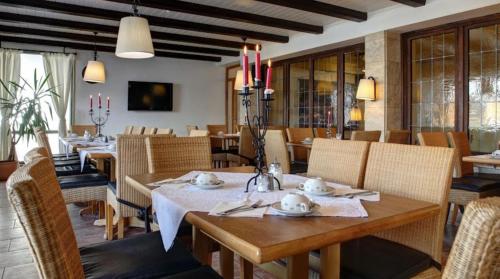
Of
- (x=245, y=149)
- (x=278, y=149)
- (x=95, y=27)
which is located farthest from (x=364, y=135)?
(x=95, y=27)

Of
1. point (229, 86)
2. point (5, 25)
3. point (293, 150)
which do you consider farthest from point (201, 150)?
point (229, 86)

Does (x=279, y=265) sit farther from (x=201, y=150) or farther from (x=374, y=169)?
(x=201, y=150)

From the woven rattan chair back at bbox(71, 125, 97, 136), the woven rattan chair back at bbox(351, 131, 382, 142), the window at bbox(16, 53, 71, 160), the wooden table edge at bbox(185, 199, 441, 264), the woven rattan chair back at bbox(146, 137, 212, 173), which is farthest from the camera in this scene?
the window at bbox(16, 53, 71, 160)

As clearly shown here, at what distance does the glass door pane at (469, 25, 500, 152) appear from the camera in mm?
4688

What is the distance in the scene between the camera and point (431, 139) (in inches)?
136

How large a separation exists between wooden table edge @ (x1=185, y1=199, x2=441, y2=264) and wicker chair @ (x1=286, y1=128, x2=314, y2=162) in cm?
361

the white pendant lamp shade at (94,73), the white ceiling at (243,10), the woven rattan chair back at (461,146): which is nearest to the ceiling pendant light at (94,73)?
the white pendant lamp shade at (94,73)

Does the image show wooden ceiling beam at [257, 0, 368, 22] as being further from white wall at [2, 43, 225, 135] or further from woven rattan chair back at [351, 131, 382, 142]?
white wall at [2, 43, 225, 135]

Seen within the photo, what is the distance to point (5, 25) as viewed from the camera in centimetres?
632

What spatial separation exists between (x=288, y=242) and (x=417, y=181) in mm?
891

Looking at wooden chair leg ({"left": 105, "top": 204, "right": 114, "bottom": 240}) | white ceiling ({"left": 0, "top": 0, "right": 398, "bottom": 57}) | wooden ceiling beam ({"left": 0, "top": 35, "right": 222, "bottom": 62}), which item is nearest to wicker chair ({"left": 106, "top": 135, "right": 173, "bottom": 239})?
wooden chair leg ({"left": 105, "top": 204, "right": 114, "bottom": 240})

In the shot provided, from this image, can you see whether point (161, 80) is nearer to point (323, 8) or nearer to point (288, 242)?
point (323, 8)

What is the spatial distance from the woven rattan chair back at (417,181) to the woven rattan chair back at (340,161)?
8cm

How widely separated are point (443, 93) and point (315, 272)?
466 cm
